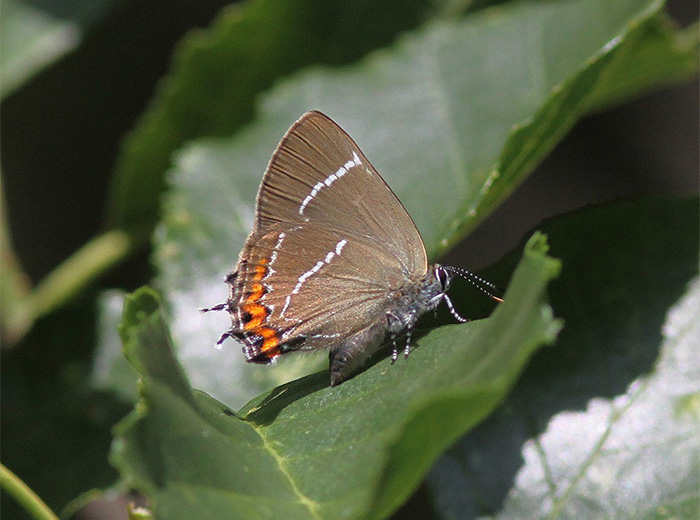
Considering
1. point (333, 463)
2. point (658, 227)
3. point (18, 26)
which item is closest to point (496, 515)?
point (333, 463)

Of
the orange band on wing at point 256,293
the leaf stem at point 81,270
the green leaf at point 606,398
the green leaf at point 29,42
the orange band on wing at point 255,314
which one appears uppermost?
the green leaf at point 29,42

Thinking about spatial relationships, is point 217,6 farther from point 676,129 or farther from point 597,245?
point 597,245

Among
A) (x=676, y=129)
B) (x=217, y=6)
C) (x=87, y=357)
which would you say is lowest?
(x=676, y=129)

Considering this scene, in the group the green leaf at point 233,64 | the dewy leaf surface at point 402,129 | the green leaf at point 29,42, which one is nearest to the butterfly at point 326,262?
the dewy leaf surface at point 402,129

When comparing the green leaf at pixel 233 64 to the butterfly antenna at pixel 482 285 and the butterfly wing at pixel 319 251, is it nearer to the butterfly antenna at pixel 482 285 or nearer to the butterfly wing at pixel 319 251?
the butterfly wing at pixel 319 251

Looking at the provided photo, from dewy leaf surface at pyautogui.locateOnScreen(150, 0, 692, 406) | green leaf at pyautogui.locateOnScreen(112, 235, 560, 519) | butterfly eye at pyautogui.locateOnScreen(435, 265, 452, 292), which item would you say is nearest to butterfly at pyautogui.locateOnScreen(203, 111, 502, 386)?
butterfly eye at pyautogui.locateOnScreen(435, 265, 452, 292)

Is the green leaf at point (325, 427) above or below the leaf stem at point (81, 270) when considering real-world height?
below
